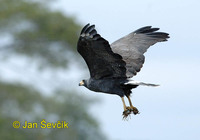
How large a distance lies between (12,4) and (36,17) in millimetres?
1475

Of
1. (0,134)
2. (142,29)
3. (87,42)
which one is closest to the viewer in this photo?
(87,42)

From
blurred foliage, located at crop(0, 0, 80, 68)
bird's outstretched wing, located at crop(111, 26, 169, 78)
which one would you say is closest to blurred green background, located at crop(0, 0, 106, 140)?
blurred foliage, located at crop(0, 0, 80, 68)

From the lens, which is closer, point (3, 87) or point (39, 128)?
point (39, 128)

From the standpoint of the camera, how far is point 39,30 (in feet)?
121

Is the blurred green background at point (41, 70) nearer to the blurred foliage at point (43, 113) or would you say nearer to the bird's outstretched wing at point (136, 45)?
the blurred foliage at point (43, 113)

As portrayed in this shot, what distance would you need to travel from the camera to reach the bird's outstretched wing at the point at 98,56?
11609mm

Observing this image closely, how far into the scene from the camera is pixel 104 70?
12250mm

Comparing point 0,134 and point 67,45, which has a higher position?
point 67,45

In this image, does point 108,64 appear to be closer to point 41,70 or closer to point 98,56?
point 98,56

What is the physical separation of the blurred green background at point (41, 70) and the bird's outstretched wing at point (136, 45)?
20.0 meters

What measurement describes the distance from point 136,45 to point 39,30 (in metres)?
23.6

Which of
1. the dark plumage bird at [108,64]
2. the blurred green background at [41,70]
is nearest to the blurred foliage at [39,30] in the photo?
the blurred green background at [41,70]

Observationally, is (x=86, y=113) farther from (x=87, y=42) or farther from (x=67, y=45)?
(x=87, y=42)

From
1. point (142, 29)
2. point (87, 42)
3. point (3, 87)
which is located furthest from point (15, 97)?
point (87, 42)
